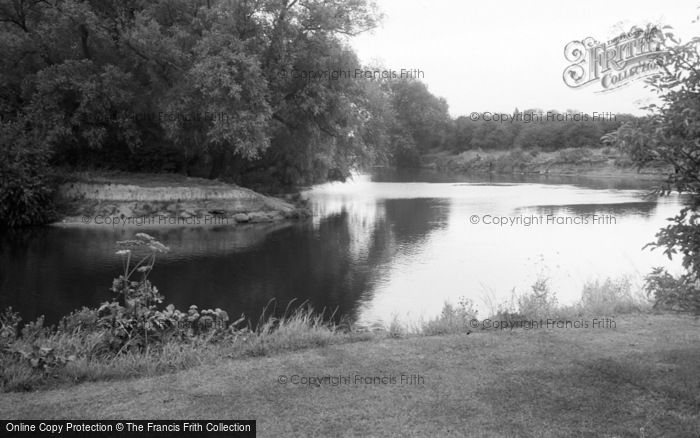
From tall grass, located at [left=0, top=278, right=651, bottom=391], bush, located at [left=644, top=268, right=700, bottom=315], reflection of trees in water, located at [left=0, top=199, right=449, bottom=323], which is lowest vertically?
reflection of trees in water, located at [left=0, top=199, right=449, bottom=323]

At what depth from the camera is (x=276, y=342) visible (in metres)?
7.53

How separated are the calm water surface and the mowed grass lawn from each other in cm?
194

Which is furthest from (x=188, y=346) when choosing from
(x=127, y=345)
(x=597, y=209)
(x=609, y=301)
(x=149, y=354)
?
(x=597, y=209)

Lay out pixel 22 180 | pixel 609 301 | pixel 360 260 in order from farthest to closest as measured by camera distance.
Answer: pixel 22 180, pixel 360 260, pixel 609 301

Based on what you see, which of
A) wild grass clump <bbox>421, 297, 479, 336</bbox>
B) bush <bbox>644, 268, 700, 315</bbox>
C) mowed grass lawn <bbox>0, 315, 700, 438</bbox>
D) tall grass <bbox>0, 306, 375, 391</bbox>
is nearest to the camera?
mowed grass lawn <bbox>0, 315, 700, 438</bbox>

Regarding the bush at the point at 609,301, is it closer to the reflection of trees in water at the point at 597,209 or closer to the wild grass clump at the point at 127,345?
the wild grass clump at the point at 127,345

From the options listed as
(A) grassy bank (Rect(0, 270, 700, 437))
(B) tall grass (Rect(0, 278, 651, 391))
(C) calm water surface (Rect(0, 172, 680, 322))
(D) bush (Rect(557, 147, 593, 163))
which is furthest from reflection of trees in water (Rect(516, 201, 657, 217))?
(D) bush (Rect(557, 147, 593, 163))

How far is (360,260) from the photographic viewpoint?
60.5ft

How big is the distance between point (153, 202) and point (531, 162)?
182 feet

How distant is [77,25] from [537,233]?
22.5 m

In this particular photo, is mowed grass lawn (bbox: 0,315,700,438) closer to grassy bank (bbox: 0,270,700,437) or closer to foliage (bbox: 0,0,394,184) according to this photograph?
grassy bank (bbox: 0,270,700,437)

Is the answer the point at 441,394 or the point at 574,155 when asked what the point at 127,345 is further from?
the point at 574,155

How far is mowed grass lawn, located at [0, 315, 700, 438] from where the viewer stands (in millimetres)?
4992

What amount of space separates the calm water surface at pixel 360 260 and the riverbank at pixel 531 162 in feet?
111
